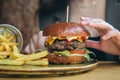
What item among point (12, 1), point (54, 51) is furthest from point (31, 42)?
point (54, 51)

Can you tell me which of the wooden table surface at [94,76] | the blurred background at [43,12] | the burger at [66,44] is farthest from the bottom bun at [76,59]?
the blurred background at [43,12]

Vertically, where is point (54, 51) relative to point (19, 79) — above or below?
above

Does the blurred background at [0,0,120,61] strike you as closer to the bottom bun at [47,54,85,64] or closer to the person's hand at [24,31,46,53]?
the person's hand at [24,31,46,53]

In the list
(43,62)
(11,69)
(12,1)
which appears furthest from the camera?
(12,1)

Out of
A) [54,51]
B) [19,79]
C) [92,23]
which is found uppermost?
[92,23]

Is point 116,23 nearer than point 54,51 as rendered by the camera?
No

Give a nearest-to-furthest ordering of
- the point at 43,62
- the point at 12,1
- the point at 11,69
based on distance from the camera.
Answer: the point at 11,69
the point at 43,62
the point at 12,1

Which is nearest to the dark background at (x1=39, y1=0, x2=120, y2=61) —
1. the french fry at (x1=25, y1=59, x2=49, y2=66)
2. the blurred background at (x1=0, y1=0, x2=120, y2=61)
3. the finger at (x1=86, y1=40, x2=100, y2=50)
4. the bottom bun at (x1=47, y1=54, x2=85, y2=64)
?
the blurred background at (x1=0, y1=0, x2=120, y2=61)

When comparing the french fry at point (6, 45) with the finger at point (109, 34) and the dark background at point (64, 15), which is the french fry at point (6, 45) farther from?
the finger at point (109, 34)

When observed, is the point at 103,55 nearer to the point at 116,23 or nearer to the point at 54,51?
the point at 116,23

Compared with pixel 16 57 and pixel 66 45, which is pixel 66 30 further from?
pixel 16 57
